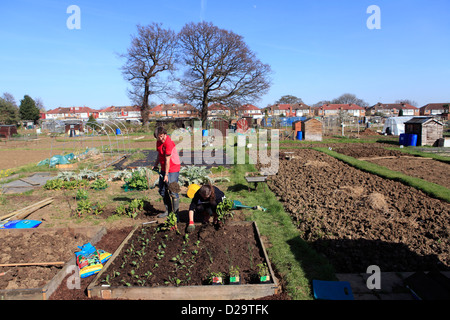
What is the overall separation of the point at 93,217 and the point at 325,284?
528cm

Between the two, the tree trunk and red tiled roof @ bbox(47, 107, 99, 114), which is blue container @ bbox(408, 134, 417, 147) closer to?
the tree trunk

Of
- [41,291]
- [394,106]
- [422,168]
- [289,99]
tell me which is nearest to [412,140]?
[422,168]

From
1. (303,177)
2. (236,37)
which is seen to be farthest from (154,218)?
(236,37)

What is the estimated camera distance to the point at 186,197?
8.52m

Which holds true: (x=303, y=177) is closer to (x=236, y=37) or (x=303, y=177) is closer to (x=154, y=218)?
(x=154, y=218)

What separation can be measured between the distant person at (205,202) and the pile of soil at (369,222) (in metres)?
1.82

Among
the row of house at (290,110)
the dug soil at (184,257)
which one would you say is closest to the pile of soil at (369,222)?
the dug soil at (184,257)

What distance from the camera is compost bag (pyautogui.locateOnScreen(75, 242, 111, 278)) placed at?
433 cm

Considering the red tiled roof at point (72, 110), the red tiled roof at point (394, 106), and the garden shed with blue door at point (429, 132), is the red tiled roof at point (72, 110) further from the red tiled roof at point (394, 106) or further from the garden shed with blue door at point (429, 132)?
the garden shed with blue door at point (429, 132)

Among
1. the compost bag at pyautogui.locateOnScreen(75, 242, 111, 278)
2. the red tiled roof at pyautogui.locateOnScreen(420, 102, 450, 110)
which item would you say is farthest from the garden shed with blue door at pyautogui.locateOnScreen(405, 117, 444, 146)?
the red tiled roof at pyautogui.locateOnScreen(420, 102, 450, 110)

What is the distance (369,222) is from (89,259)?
17.2ft

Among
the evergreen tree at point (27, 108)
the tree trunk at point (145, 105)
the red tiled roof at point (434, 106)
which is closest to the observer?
the tree trunk at point (145, 105)

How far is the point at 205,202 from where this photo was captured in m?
5.48

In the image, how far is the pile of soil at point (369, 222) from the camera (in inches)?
183
